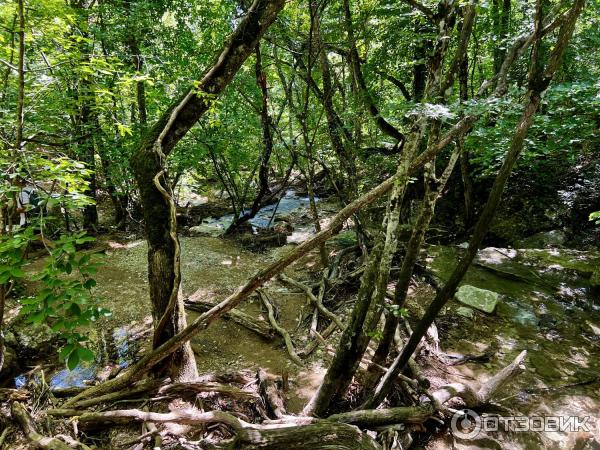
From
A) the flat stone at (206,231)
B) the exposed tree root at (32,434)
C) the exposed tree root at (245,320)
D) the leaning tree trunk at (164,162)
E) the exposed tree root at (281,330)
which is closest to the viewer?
the exposed tree root at (32,434)

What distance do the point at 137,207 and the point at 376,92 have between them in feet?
26.9

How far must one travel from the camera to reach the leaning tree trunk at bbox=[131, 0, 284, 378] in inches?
140

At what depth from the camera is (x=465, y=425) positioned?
3.48m

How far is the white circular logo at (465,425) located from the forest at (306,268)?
23 millimetres

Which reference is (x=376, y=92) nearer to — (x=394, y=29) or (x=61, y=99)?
(x=394, y=29)

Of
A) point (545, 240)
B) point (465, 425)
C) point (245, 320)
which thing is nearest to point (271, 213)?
point (245, 320)

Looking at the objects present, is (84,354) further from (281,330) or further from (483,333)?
(483,333)

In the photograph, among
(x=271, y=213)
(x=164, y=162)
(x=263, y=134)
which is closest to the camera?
(x=164, y=162)

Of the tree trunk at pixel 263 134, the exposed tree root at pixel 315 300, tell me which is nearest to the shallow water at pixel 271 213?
the tree trunk at pixel 263 134


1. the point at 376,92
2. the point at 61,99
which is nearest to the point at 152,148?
the point at 61,99

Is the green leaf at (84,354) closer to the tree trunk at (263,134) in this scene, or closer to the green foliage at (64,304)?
the green foliage at (64,304)

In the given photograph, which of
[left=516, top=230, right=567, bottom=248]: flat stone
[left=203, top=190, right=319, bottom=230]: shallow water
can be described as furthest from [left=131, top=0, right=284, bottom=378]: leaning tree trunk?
[left=516, top=230, right=567, bottom=248]: flat stone

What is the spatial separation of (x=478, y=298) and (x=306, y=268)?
3.70 m

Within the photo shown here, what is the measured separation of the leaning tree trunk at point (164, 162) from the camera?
11.7ft
